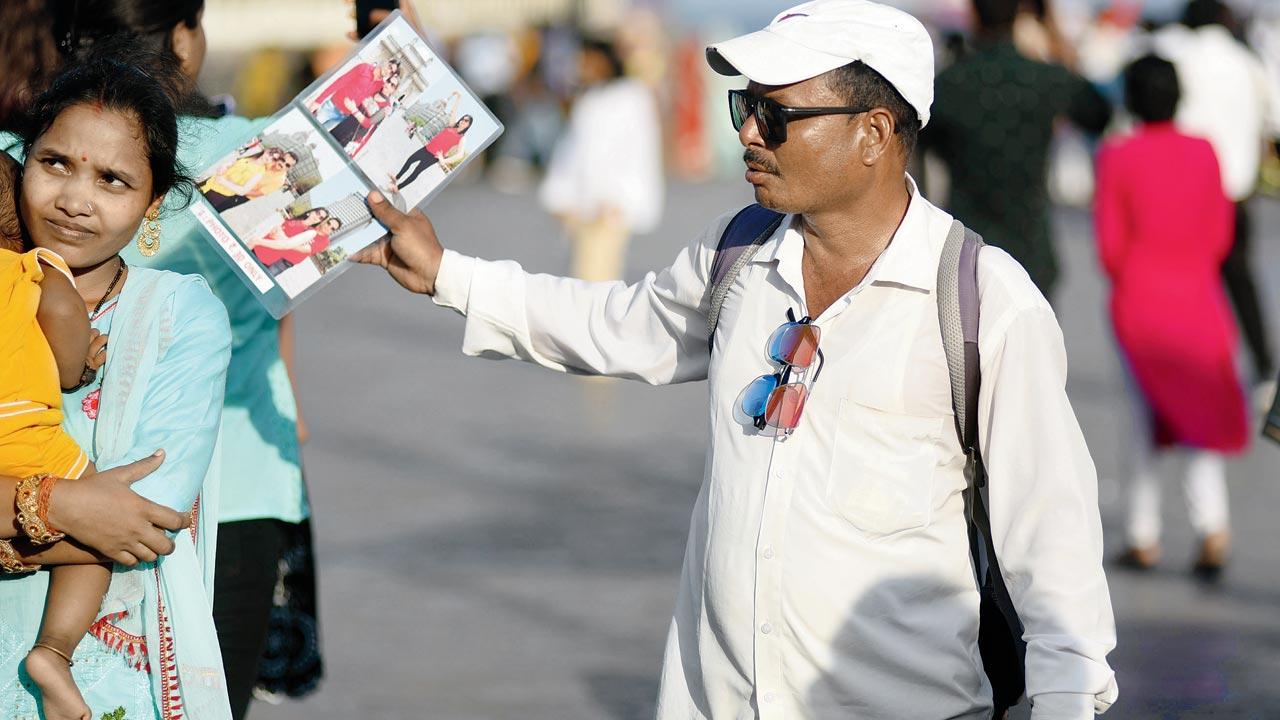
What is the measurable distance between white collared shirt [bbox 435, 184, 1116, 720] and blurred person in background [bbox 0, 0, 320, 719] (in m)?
1.03

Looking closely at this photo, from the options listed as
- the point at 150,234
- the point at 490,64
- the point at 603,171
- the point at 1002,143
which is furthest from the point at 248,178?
the point at 490,64

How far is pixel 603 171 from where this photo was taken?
12.7 m

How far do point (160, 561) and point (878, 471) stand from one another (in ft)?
3.75

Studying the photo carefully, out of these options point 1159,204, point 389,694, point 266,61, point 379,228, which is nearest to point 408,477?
point 389,694

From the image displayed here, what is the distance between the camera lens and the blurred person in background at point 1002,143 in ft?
22.6

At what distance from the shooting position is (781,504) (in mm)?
2900

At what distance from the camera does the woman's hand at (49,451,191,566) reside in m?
2.69

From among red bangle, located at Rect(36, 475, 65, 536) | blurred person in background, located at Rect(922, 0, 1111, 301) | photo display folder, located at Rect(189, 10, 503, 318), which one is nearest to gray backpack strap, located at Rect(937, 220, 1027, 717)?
photo display folder, located at Rect(189, 10, 503, 318)

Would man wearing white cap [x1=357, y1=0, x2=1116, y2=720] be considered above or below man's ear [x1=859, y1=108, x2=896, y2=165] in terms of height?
below

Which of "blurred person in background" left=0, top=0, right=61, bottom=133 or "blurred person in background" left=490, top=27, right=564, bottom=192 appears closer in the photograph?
"blurred person in background" left=0, top=0, right=61, bottom=133

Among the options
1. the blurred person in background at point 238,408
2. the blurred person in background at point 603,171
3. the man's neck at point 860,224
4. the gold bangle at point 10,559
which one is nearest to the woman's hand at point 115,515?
the gold bangle at point 10,559

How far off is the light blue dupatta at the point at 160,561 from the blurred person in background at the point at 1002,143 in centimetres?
437

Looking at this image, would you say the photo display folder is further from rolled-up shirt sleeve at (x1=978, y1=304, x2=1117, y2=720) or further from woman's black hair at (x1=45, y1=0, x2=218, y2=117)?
rolled-up shirt sleeve at (x1=978, y1=304, x2=1117, y2=720)

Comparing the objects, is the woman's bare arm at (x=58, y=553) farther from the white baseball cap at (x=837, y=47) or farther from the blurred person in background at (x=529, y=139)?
the blurred person in background at (x=529, y=139)
